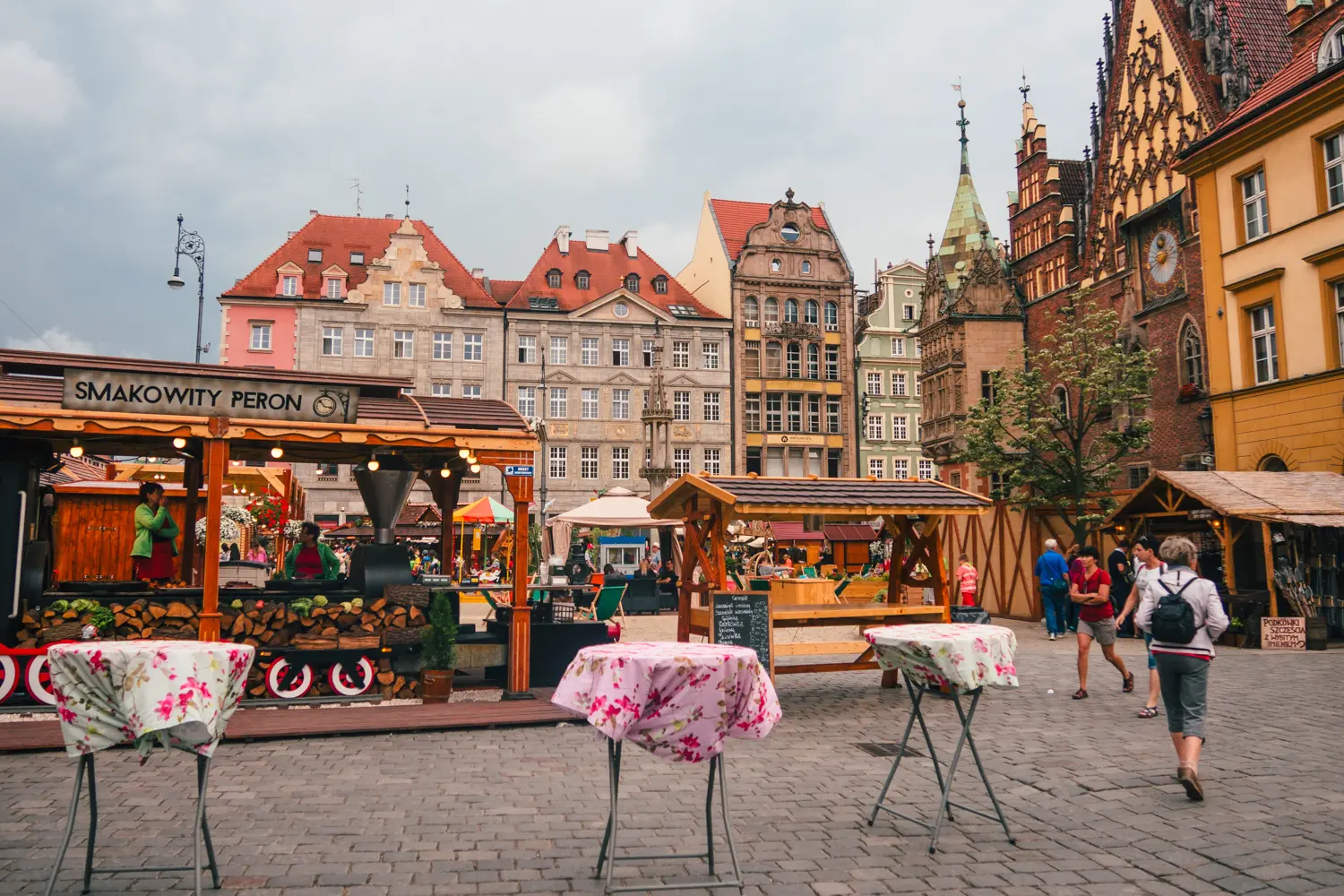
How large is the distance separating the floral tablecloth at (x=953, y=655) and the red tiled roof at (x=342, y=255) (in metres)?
46.4

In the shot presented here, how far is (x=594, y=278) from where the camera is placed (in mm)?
54625

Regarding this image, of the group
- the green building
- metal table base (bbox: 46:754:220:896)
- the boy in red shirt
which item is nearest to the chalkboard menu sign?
the boy in red shirt

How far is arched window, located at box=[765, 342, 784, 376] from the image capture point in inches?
2121

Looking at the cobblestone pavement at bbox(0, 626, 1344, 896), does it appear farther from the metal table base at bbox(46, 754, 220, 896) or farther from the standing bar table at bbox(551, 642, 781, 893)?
the standing bar table at bbox(551, 642, 781, 893)

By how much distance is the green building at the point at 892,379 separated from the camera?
181ft

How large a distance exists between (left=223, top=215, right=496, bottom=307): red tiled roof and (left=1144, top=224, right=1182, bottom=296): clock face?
3156cm

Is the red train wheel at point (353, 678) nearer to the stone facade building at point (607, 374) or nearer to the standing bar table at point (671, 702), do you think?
the standing bar table at point (671, 702)

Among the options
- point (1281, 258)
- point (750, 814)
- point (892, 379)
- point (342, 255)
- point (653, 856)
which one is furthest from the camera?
point (892, 379)

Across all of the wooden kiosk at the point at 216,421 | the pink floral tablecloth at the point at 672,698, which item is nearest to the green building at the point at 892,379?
the wooden kiosk at the point at 216,421

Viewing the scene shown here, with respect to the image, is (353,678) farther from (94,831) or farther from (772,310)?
(772,310)

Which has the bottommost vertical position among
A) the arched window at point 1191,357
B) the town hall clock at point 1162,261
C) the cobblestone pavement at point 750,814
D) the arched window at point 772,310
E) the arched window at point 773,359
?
the cobblestone pavement at point 750,814

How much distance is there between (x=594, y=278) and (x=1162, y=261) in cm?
3184

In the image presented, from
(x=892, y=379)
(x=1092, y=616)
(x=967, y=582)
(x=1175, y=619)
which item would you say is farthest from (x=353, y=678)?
(x=892, y=379)

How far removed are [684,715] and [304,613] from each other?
7.37 meters
